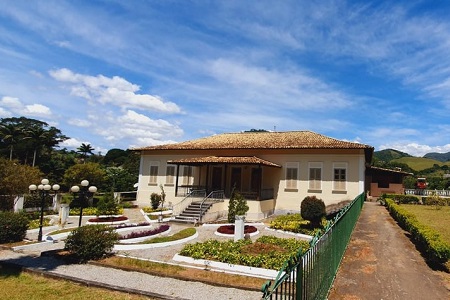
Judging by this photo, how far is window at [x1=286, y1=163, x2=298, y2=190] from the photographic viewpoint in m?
22.1

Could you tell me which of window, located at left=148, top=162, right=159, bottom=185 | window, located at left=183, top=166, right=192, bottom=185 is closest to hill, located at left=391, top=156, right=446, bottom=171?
window, located at left=183, top=166, right=192, bottom=185

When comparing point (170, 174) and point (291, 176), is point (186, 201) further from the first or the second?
point (291, 176)

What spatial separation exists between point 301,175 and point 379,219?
18.9 ft

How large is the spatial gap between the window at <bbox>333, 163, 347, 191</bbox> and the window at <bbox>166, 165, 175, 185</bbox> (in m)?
12.7

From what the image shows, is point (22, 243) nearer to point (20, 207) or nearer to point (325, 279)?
point (20, 207)

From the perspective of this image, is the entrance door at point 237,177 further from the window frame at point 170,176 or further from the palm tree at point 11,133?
the palm tree at point 11,133

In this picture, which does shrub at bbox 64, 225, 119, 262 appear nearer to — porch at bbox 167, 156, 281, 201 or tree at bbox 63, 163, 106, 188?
porch at bbox 167, 156, 281, 201

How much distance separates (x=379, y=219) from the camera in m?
18.0

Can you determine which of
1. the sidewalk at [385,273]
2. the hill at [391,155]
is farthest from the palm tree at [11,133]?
the hill at [391,155]

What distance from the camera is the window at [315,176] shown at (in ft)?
70.3

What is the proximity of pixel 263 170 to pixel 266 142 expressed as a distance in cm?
231

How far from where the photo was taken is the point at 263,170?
76.4ft

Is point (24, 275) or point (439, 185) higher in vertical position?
point (439, 185)

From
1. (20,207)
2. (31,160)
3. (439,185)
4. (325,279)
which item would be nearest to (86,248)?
(325,279)
